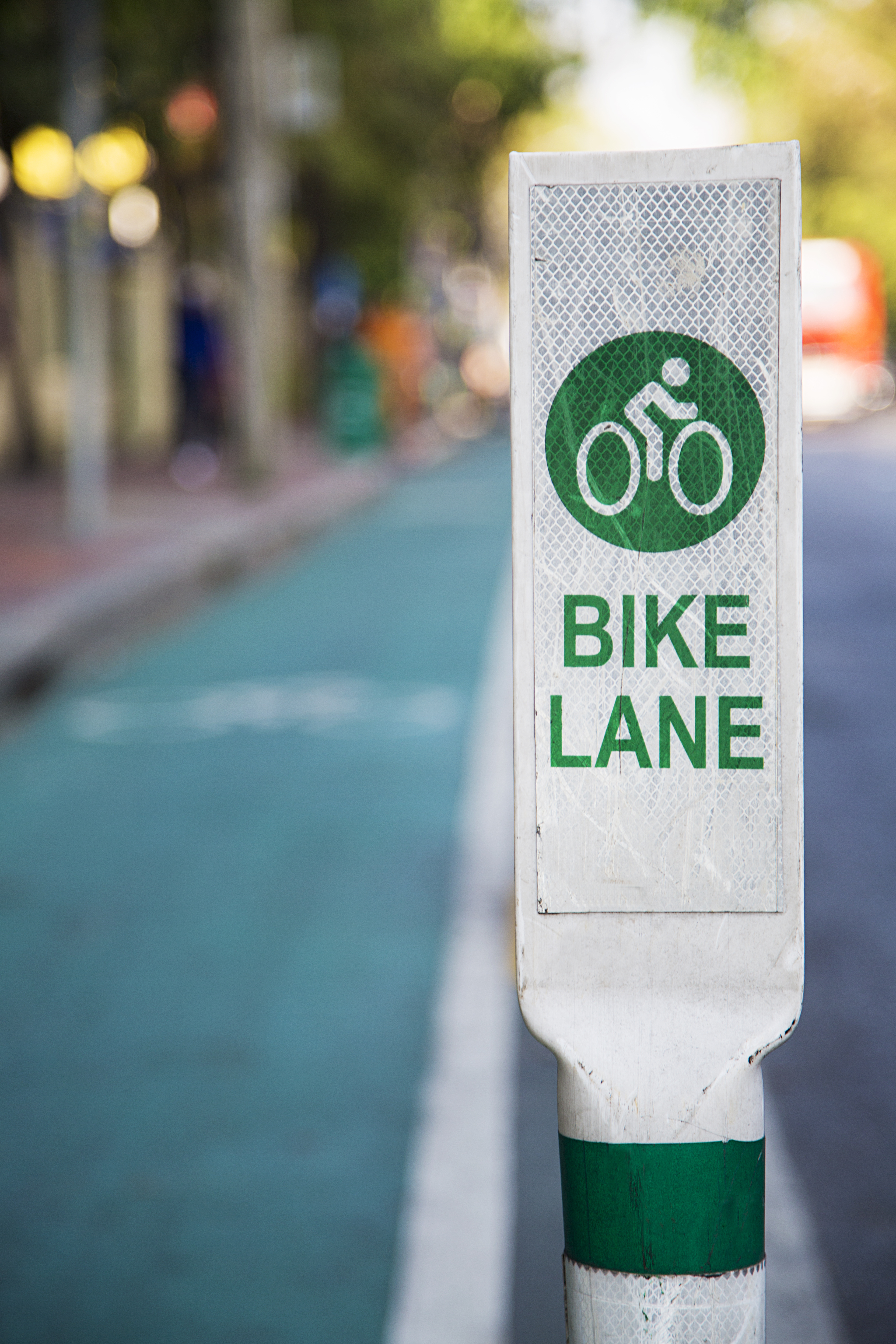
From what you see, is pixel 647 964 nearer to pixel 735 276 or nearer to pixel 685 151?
pixel 735 276

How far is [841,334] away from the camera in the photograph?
35.2m

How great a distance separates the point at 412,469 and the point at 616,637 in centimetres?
2473

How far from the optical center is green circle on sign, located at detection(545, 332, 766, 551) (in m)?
1.62

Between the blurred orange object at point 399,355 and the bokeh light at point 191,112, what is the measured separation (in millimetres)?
9637

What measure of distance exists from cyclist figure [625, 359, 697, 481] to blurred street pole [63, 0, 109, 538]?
11.6 m

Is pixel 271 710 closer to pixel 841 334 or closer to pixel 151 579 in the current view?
pixel 151 579

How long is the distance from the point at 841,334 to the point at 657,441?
1374 inches

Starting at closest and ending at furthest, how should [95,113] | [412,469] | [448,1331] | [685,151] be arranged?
1. [685,151]
2. [448,1331]
3. [95,113]
4. [412,469]

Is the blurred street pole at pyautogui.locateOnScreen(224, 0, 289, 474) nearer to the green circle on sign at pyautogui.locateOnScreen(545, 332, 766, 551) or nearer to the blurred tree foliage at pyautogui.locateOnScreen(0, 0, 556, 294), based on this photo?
the blurred tree foliage at pyautogui.locateOnScreen(0, 0, 556, 294)

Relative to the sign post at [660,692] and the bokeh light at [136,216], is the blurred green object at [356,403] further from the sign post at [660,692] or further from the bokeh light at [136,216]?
the sign post at [660,692]

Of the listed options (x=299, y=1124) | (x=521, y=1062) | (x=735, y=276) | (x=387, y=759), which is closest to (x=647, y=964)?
(x=735, y=276)

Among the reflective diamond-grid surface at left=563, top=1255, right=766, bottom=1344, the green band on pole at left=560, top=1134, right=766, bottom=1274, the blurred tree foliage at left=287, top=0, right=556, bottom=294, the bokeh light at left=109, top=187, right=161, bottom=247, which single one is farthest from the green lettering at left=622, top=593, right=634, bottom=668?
the bokeh light at left=109, top=187, right=161, bottom=247

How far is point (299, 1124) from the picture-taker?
11.5 ft

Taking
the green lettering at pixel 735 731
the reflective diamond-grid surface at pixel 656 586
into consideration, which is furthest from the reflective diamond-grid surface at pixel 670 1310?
the green lettering at pixel 735 731
